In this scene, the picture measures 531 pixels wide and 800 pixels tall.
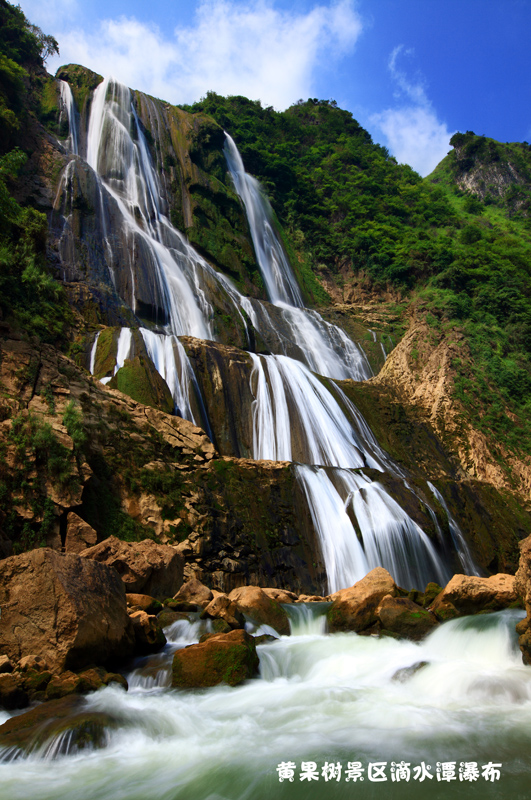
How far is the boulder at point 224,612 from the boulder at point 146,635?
0.85m

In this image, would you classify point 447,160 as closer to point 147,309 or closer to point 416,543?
point 147,309

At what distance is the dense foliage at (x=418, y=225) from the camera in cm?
2630

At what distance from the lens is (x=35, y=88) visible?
31453 mm

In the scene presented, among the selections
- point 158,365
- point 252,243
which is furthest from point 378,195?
point 158,365

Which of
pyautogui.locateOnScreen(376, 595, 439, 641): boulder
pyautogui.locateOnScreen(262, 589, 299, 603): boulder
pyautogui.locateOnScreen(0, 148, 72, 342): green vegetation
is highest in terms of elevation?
pyautogui.locateOnScreen(0, 148, 72, 342): green vegetation

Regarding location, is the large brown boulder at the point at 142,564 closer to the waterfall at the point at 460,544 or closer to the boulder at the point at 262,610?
A: the boulder at the point at 262,610

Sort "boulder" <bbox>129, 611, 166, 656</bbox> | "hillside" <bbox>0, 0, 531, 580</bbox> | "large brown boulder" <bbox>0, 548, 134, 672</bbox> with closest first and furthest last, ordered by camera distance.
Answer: "large brown boulder" <bbox>0, 548, 134, 672</bbox> < "boulder" <bbox>129, 611, 166, 656</bbox> < "hillside" <bbox>0, 0, 531, 580</bbox>

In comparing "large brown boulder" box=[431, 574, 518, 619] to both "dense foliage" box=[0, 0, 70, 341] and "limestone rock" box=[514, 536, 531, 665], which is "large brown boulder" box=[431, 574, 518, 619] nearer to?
"limestone rock" box=[514, 536, 531, 665]

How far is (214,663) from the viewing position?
19.8 feet

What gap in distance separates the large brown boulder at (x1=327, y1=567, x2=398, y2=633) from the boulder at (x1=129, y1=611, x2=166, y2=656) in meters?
3.42

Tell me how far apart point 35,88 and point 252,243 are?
16.7 m

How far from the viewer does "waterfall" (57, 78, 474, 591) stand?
1389 cm

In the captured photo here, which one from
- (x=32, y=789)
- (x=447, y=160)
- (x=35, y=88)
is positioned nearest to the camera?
(x=32, y=789)

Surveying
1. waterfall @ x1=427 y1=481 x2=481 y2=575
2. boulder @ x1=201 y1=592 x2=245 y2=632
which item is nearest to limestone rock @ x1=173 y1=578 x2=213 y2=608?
boulder @ x1=201 y1=592 x2=245 y2=632
